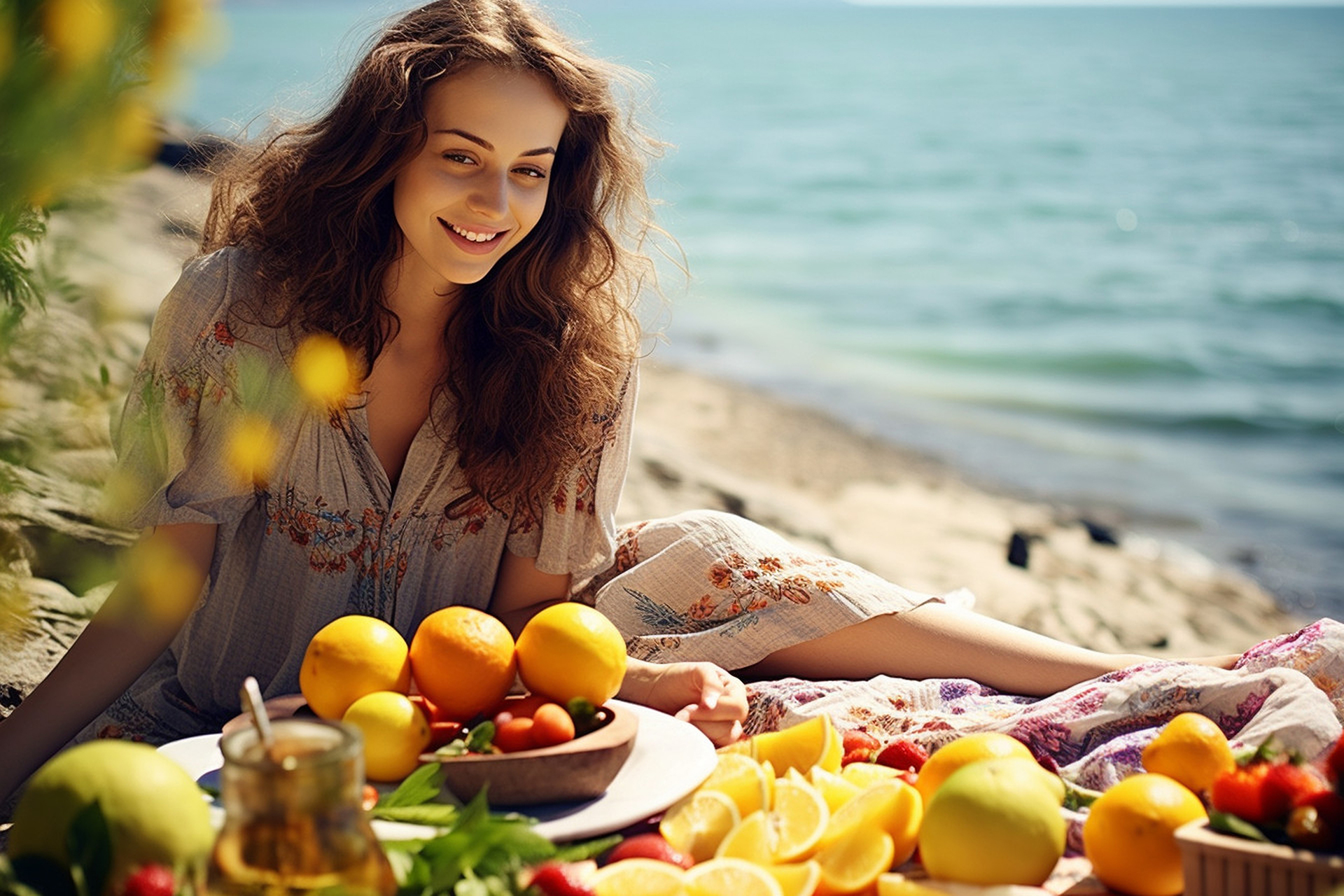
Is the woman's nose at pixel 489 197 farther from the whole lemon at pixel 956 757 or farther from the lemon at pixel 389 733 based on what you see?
the whole lemon at pixel 956 757

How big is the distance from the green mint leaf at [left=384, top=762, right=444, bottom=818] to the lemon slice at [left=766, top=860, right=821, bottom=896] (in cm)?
48

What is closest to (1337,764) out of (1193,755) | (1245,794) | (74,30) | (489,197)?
(1245,794)

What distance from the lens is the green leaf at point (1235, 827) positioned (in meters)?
1.67

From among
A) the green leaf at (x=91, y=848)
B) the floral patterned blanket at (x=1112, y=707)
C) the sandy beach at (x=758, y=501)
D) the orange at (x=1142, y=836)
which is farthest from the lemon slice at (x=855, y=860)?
the sandy beach at (x=758, y=501)

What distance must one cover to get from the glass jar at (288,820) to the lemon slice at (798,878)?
2.15 ft

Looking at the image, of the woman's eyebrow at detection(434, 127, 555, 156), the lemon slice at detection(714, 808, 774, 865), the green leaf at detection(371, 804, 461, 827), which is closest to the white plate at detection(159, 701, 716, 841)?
the green leaf at detection(371, 804, 461, 827)

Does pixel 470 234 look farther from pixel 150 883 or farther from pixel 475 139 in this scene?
pixel 150 883

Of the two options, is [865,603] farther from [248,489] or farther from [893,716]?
[248,489]

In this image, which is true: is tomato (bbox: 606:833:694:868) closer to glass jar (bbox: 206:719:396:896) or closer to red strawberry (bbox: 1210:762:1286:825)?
glass jar (bbox: 206:719:396:896)

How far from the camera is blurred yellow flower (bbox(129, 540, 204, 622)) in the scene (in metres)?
2.21

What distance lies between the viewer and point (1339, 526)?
8.00m

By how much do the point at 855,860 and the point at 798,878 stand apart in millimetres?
90

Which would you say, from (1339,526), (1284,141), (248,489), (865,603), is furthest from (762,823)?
(1284,141)

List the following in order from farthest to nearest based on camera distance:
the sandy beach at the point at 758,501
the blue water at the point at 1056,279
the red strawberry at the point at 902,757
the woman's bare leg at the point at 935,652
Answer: the blue water at the point at 1056,279, the woman's bare leg at the point at 935,652, the red strawberry at the point at 902,757, the sandy beach at the point at 758,501
